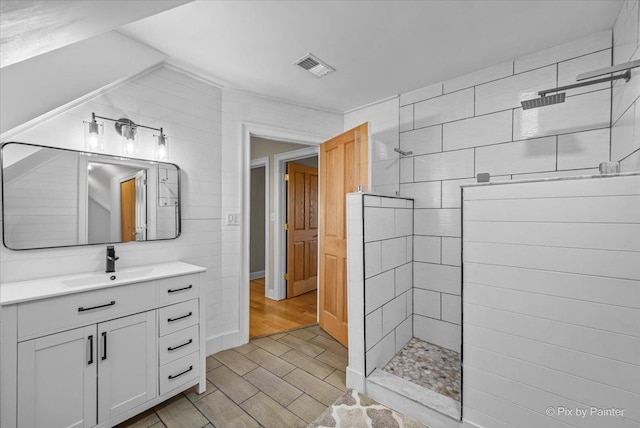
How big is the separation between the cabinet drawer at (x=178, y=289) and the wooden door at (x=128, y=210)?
0.51 metres

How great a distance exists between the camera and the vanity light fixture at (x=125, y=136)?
5.86ft

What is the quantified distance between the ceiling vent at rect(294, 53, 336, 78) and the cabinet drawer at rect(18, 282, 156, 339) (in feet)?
6.07

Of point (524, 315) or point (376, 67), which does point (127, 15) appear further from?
point (376, 67)

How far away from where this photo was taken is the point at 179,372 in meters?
1.78

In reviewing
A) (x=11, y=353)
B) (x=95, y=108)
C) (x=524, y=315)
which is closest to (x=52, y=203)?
(x=95, y=108)

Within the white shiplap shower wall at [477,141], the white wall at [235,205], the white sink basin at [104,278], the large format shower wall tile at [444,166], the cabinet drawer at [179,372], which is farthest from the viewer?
the white wall at [235,205]

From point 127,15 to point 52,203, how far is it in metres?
1.72

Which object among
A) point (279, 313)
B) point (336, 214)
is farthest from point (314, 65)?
point (279, 313)

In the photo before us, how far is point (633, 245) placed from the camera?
111 centimetres

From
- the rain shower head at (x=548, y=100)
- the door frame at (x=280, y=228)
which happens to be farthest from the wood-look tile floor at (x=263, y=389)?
the rain shower head at (x=548, y=100)

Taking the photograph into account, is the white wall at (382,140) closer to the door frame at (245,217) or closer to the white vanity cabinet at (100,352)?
the door frame at (245,217)

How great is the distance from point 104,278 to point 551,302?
2.41 m

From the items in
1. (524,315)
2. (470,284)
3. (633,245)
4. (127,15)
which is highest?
(127,15)

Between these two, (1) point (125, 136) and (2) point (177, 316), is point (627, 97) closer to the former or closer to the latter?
(2) point (177, 316)
